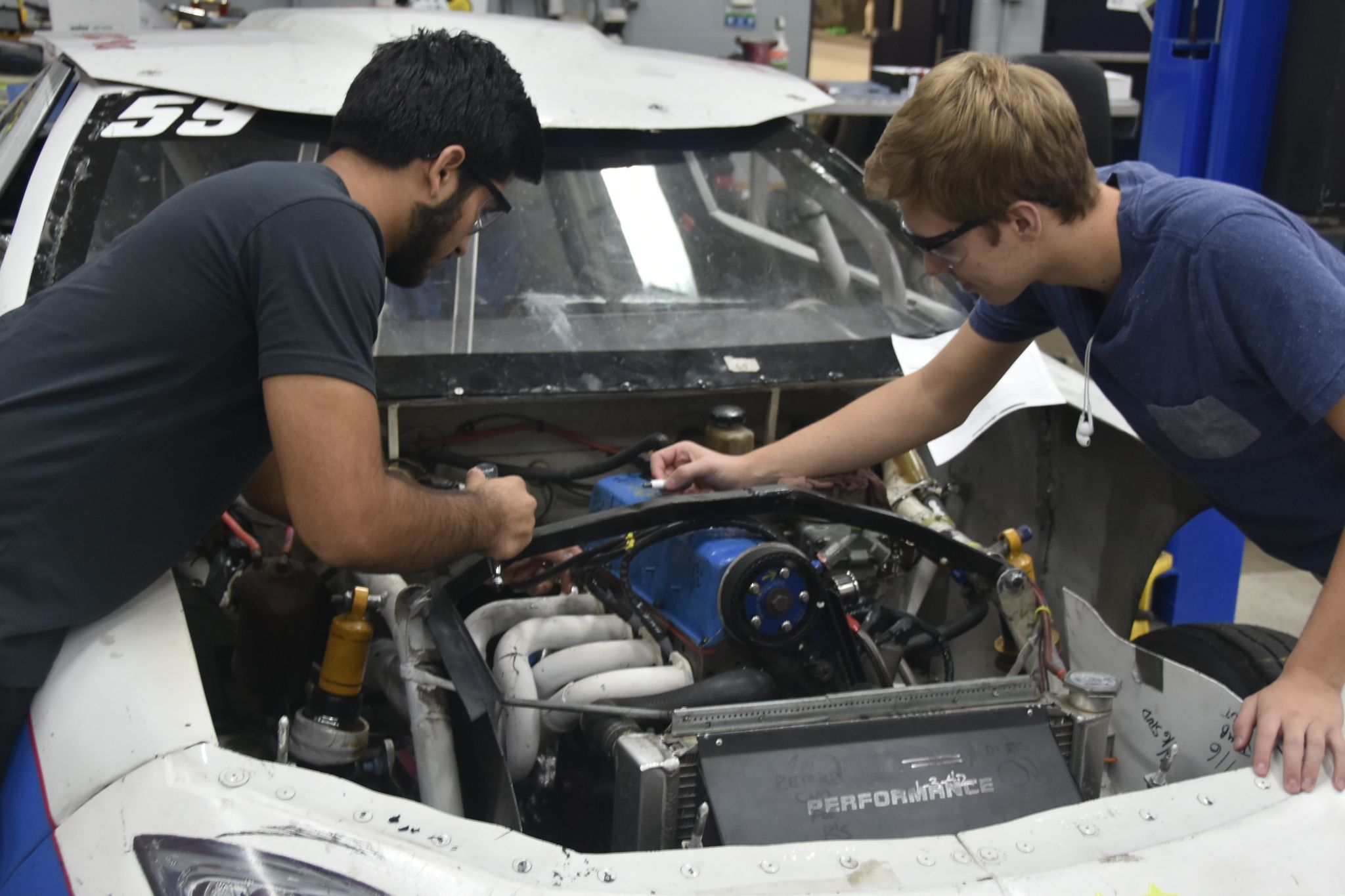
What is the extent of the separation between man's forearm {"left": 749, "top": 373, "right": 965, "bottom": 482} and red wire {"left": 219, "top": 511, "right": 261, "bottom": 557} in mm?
923

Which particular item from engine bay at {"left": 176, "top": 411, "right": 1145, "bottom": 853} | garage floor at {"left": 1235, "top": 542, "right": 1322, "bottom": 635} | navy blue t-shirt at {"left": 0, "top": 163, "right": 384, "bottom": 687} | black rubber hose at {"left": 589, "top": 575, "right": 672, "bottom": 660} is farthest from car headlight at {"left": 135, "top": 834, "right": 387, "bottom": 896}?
garage floor at {"left": 1235, "top": 542, "right": 1322, "bottom": 635}

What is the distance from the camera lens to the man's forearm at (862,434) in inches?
89.0

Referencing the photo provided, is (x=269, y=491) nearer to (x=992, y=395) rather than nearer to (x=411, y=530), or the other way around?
(x=411, y=530)

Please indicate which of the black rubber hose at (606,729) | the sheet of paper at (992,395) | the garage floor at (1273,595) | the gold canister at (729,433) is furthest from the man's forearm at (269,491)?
the garage floor at (1273,595)

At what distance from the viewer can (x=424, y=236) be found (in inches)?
72.8

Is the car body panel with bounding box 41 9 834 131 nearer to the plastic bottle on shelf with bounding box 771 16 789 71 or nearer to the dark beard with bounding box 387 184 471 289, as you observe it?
the dark beard with bounding box 387 184 471 289

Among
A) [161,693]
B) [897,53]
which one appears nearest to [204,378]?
[161,693]

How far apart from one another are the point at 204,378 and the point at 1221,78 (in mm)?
2821

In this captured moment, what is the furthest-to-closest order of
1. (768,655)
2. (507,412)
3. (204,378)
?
(507,412) < (768,655) < (204,378)

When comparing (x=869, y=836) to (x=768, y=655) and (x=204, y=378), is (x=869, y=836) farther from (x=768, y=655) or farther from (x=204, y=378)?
(x=204, y=378)

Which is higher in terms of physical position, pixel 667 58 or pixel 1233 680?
pixel 667 58

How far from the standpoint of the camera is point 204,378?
1.68 metres

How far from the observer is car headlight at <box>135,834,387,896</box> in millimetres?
1282

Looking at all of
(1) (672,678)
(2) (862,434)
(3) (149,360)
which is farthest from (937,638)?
(3) (149,360)
